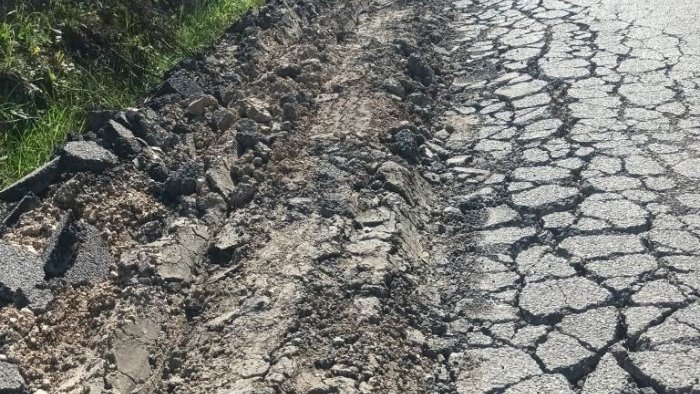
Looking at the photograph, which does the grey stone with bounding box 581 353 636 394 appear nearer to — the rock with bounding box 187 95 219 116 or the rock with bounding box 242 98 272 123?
the rock with bounding box 242 98 272 123

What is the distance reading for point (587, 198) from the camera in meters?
4.15

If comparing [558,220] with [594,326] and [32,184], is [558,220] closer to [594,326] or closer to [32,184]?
[594,326]

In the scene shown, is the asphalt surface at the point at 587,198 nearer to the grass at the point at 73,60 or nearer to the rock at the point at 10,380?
the rock at the point at 10,380

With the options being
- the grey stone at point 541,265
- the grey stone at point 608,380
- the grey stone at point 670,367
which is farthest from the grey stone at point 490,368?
the grey stone at point 541,265

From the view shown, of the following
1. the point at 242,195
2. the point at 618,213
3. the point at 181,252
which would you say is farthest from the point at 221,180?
the point at 618,213

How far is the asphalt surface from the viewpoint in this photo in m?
3.14

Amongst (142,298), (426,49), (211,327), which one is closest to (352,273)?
(211,327)

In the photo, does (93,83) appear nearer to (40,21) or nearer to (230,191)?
(40,21)

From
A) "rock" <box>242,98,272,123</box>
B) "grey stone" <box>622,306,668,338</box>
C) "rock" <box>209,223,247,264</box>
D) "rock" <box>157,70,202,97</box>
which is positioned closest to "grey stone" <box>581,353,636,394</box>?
"grey stone" <box>622,306,668,338</box>

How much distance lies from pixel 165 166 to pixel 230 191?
0.36m

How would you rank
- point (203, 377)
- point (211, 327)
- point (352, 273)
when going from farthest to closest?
point (352, 273)
point (211, 327)
point (203, 377)

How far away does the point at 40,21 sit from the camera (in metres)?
5.30

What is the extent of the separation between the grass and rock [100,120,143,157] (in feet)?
0.82

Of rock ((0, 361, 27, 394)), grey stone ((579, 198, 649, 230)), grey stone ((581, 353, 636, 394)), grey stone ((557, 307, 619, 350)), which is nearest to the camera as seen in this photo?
rock ((0, 361, 27, 394))
